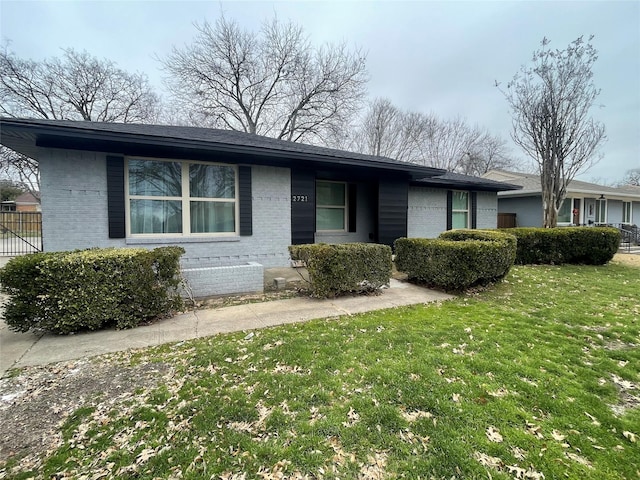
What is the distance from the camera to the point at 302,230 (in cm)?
838

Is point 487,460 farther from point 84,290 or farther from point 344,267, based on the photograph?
point 84,290

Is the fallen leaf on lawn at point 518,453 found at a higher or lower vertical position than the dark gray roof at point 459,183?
lower

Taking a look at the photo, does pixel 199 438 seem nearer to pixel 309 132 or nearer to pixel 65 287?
pixel 65 287

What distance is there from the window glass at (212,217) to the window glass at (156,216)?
35cm

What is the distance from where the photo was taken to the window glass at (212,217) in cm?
716

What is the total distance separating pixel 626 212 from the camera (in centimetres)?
1992

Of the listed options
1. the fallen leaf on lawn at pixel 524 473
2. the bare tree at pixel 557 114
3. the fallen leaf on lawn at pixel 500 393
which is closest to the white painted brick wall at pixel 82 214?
the fallen leaf on lawn at pixel 500 393

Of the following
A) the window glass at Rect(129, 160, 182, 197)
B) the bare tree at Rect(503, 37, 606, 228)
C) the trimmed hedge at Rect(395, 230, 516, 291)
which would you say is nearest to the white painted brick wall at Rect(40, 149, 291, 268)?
the window glass at Rect(129, 160, 182, 197)

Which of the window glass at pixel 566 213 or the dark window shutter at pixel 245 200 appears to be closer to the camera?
the dark window shutter at pixel 245 200

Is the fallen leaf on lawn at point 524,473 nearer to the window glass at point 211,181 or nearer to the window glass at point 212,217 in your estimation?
the window glass at point 212,217

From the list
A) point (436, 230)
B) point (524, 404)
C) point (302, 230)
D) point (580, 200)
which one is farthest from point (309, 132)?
point (524, 404)

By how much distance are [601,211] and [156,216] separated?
952 inches

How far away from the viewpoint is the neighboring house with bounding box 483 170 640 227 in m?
16.1

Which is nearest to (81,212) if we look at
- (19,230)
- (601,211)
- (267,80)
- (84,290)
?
(84,290)
